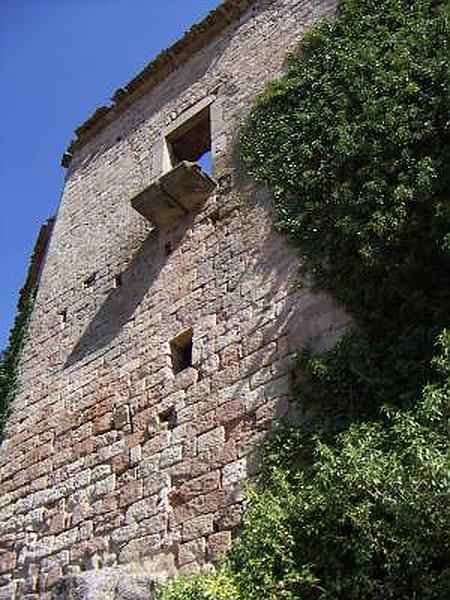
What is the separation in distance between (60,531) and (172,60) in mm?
5340

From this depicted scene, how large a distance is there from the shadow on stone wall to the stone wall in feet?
0.06

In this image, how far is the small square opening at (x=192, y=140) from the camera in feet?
26.7

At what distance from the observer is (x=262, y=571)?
401 centimetres

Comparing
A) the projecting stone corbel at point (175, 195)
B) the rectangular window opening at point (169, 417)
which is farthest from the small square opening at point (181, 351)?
the projecting stone corbel at point (175, 195)

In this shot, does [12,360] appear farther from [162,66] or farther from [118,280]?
[162,66]

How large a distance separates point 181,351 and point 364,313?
6.35ft

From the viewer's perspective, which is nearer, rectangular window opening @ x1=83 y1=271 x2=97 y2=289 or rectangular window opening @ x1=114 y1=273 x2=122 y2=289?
rectangular window opening @ x1=114 y1=273 x2=122 y2=289

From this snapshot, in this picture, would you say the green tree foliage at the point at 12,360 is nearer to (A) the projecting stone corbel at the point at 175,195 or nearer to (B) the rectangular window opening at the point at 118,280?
(B) the rectangular window opening at the point at 118,280

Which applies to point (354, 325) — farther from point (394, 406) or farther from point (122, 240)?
point (122, 240)

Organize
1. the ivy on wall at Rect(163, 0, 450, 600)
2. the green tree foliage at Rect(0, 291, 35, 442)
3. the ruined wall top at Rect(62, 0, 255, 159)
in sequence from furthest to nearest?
the ruined wall top at Rect(62, 0, 255, 159) → the green tree foliage at Rect(0, 291, 35, 442) → the ivy on wall at Rect(163, 0, 450, 600)

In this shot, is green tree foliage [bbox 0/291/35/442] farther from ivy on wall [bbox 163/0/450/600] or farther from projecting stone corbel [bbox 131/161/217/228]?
ivy on wall [bbox 163/0/450/600]

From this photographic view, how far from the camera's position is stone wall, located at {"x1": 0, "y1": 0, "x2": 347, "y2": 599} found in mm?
5289

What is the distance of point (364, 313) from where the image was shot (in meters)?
4.87

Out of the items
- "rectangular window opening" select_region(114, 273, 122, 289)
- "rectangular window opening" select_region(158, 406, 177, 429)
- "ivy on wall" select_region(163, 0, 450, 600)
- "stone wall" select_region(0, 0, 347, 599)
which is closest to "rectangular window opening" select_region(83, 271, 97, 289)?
"stone wall" select_region(0, 0, 347, 599)
